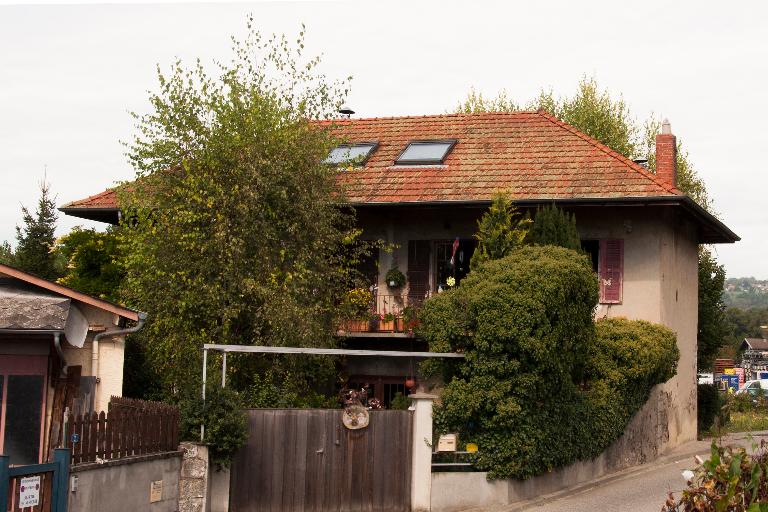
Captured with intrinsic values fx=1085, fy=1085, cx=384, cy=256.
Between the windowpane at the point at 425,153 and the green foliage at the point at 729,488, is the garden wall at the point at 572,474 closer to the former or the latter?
the windowpane at the point at 425,153

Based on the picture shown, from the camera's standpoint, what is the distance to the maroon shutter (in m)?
Answer: 22.7

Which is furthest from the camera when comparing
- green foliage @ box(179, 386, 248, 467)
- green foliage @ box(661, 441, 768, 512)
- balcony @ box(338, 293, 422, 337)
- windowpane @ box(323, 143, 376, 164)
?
windowpane @ box(323, 143, 376, 164)

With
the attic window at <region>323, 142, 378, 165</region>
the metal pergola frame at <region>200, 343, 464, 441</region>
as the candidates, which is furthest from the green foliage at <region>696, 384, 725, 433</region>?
the metal pergola frame at <region>200, 343, 464, 441</region>

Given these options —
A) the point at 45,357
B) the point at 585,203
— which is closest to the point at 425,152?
the point at 585,203

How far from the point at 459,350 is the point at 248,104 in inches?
240

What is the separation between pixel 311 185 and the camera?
64.6 ft

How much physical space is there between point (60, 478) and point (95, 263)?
42.0 feet

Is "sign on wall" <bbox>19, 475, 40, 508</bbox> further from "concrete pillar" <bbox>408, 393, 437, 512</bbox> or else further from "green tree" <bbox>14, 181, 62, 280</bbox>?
"green tree" <bbox>14, 181, 62, 280</bbox>

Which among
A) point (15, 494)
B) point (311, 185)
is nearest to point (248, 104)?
point (311, 185)

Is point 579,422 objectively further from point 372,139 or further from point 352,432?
point 372,139

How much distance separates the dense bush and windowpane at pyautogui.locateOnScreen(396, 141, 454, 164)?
6.24m

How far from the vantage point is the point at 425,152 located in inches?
989

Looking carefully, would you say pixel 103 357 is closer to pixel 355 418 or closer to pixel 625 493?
pixel 355 418

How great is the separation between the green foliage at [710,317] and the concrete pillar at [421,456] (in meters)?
18.5
